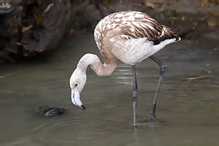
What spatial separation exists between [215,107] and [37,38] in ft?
11.9

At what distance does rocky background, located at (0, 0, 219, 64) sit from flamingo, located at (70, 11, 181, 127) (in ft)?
9.02

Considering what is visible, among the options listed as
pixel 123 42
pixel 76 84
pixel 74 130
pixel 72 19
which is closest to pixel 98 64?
pixel 76 84

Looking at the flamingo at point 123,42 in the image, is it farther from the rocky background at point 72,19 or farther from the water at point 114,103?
the rocky background at point 72,19

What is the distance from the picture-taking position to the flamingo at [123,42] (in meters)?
4.49

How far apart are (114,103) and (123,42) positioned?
4.06 ft

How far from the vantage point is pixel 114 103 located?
5480mm

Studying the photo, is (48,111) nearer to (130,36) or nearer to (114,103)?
(114,103)

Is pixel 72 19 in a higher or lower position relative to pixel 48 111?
lower

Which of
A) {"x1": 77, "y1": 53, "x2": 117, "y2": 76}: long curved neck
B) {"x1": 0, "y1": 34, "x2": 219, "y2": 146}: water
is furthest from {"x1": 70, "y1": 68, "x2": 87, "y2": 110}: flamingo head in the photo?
{"x1": 0, "y1": 34, "x2": 219, "y2": 146}: water

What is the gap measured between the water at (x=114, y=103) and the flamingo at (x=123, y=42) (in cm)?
32

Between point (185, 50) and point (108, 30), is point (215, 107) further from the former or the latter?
point (185, 50)

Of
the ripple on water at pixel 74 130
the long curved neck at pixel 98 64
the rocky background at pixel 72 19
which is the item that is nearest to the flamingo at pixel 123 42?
the long curved neck at pixel 98 64

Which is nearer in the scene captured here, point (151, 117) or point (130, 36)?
point (130, 36)

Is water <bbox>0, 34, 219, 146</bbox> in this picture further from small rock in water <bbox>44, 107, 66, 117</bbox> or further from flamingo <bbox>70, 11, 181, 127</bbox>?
flamingo <bbox>70, 11, 181, 127</bbox>
